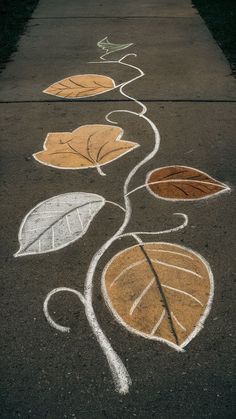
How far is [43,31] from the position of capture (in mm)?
8844

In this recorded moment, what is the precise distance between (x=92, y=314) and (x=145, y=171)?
1.94 m

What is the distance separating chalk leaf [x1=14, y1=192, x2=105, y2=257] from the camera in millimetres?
3605

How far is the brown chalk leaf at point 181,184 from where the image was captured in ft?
13.6

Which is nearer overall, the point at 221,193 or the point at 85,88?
the point at 221,193

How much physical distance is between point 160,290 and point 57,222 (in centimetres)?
117

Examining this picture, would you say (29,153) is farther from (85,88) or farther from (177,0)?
(177,0)

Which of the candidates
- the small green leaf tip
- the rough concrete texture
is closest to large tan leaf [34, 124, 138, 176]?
the rough concrete texture

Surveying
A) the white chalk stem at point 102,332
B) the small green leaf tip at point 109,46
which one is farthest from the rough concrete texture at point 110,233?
the small green leaf tip at point 109,46

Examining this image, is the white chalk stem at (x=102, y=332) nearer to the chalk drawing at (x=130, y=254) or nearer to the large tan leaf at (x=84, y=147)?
the chalk drawing at (x=130, y=254)

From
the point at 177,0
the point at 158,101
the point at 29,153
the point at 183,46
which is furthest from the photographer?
the point at 177,0

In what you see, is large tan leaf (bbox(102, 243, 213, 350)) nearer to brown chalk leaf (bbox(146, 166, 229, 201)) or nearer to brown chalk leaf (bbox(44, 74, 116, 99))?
brown chalk leaf (bbox(146, 166, 229, 201))

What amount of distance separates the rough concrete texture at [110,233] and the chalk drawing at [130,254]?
63 millimetres

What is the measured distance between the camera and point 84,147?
4.94m

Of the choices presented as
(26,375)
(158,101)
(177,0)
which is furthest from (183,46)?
(26,375)
